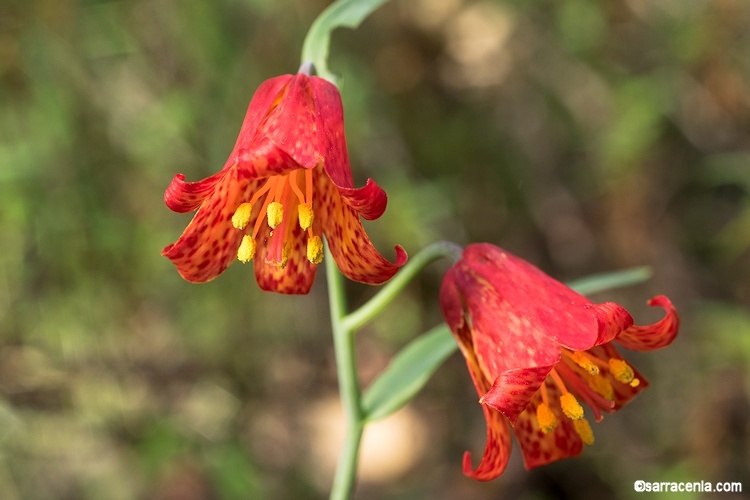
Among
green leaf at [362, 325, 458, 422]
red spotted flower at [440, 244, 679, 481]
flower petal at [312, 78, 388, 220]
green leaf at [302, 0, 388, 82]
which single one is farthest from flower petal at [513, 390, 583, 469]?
green leaf at [302, 0, 388, 82]

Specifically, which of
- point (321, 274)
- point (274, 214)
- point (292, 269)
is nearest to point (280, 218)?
point (274, 214)

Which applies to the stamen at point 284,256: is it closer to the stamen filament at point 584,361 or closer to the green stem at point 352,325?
the green stem at point 352,325

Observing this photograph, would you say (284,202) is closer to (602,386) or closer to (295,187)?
(295,187)

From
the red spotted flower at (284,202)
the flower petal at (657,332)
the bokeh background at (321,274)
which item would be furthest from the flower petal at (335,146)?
the bokeh background at (321,274)

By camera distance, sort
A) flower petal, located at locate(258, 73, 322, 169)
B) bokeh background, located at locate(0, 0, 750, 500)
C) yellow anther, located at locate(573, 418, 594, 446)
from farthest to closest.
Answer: bokeh background, located at locate(0, 0, 750, 500) → yellow anther, located at locate(573, 418, 594, 446) → flower petal, located at locate(258, 73, 322, 169)

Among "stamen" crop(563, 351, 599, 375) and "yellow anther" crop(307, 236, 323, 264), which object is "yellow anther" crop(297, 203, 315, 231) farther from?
"stamen" crop(563, 351, 599, 375)

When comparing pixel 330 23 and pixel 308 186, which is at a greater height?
pixel 330 23
